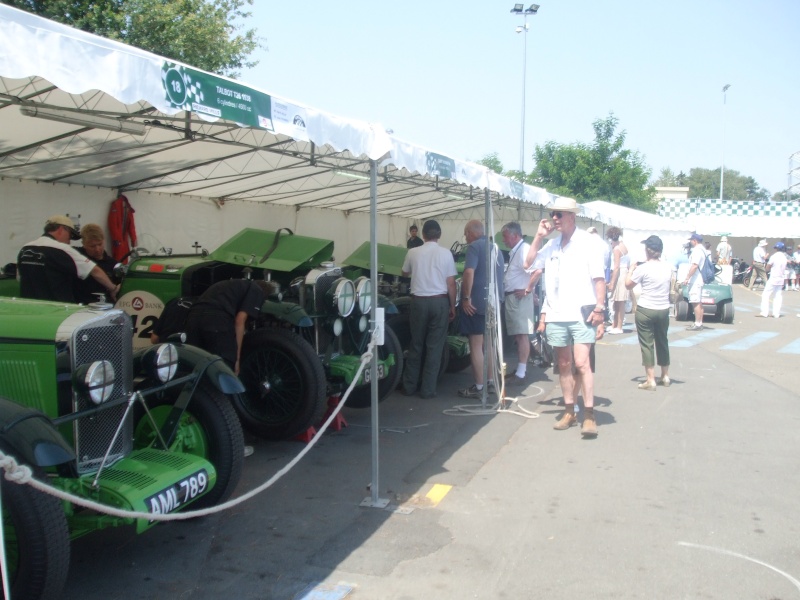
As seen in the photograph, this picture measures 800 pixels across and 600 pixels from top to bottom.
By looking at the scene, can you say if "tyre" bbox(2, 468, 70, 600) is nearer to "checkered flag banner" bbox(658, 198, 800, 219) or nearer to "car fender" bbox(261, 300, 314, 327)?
"car fender" bbox(261, 300, 314, 327)

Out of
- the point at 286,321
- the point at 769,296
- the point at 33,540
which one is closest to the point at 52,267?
the point at 286,321

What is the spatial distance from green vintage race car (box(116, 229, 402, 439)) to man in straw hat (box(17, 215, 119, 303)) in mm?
717

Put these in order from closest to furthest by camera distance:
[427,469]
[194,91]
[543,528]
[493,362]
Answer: [194,91] < [543,528] < [427,469] < [493,362]

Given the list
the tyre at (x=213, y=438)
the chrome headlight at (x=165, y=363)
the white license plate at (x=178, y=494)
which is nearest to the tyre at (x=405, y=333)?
the tyre at (x=213, y=438)

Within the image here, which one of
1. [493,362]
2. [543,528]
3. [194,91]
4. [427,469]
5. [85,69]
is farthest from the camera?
[493,362]

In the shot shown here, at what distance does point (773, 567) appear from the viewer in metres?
3.79

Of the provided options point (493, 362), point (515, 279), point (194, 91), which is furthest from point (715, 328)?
point (194, 91)

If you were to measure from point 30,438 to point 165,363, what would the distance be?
110 cm

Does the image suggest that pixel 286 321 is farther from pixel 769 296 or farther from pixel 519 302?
pixel 769 296

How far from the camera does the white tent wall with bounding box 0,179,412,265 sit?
9141 millimetres

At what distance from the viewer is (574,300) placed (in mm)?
6227

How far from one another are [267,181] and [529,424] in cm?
650

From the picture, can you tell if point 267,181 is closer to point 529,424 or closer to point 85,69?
point 529,424

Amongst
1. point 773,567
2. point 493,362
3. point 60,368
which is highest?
point 60,368
